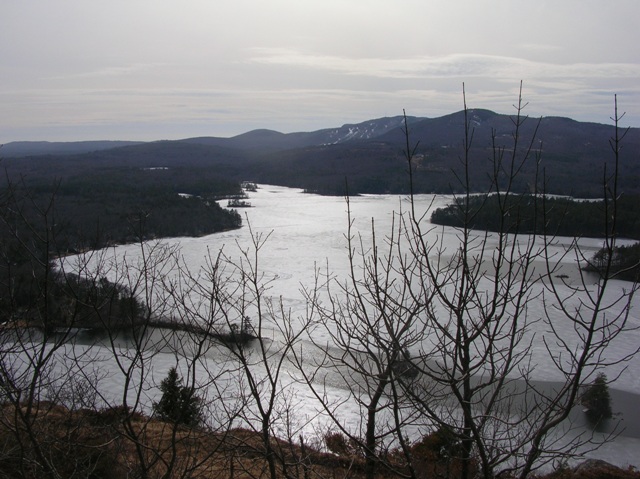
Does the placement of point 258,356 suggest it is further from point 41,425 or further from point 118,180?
point 118,180

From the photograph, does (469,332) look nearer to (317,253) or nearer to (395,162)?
(317,253)

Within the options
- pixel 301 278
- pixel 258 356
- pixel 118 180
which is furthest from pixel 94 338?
pixel 118 180

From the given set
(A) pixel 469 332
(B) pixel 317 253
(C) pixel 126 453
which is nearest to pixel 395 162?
(B) pixel 317 253

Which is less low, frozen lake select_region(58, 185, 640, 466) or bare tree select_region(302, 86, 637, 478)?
bare tree select_region(302, 86, 637, 478)

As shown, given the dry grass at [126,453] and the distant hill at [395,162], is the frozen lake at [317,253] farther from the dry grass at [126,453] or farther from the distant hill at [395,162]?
the distant hill at [395,162]

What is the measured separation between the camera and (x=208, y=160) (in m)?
112

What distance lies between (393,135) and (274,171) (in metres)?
70.2

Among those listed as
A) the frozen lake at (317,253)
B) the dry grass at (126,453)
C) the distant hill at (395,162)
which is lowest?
the frozen lake at (317,253)

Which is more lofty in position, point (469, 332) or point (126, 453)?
point (469, 332)

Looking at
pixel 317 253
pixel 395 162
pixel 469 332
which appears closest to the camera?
pixel 469 332

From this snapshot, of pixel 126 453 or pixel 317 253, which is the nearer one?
pixel 126 453

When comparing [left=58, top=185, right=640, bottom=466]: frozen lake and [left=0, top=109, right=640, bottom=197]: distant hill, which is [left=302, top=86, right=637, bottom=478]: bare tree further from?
[left=0, top=109, right=640, bottom=197]: distant hill

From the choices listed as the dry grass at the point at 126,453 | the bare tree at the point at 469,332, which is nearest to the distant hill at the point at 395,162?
the dry grass at the point at 126,453

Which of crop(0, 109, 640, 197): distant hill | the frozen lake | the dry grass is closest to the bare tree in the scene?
the frozen lake
